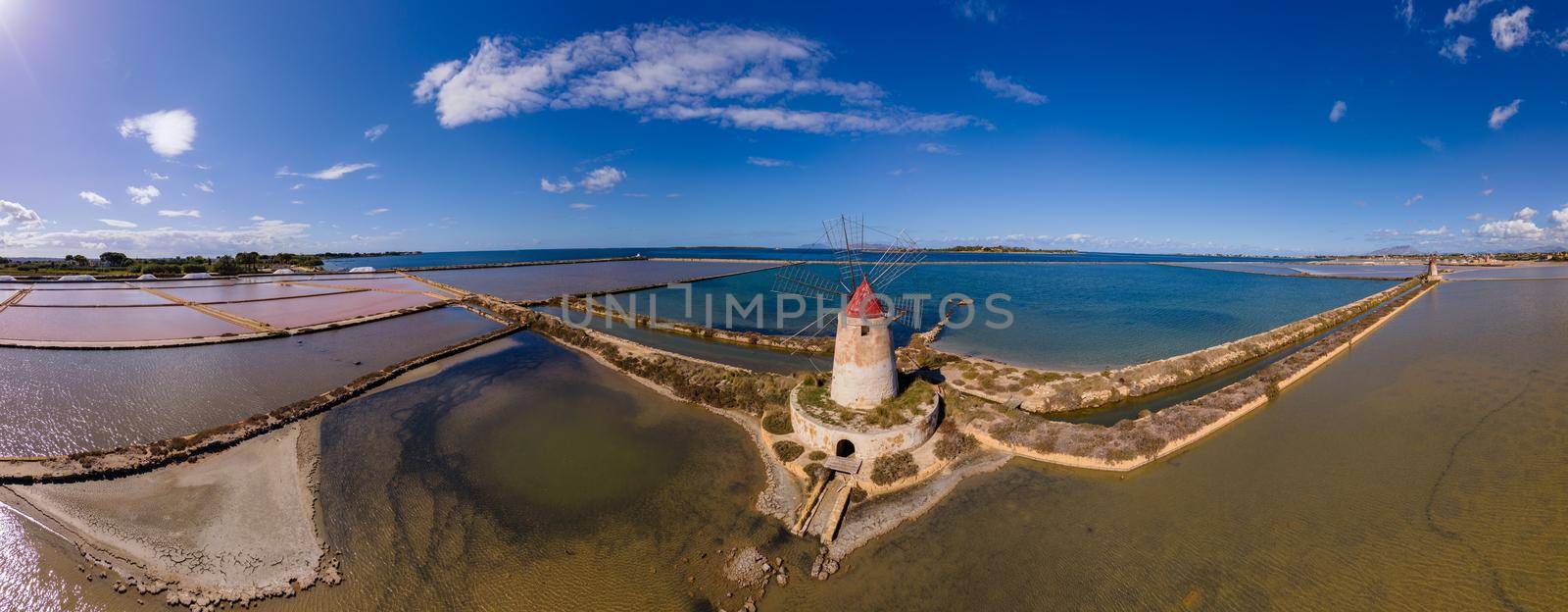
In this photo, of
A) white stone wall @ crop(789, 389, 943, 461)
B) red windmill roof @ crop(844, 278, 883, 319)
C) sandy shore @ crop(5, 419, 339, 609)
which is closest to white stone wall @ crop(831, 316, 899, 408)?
red windmill roof @ crop(844, 278, 883, 319)

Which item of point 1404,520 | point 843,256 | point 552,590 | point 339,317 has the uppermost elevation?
point 843,256

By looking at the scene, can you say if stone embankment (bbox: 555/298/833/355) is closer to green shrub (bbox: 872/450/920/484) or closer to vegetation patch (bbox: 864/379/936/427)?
vegetation patch (bbox: 864/379/936/427)

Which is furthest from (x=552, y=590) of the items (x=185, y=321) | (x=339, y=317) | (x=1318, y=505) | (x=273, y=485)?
(x=185, y=321)

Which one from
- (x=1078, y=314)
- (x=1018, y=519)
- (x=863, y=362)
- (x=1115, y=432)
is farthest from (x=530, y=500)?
(x=1078, y=314)

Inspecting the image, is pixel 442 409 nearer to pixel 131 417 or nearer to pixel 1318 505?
pixel 131 417

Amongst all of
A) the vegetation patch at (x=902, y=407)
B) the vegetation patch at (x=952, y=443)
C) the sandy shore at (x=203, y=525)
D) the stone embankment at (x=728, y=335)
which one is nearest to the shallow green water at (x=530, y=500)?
the sandy shore at (x=203, y=525)

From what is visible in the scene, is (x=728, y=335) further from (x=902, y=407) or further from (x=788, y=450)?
(x=902, y=407)
